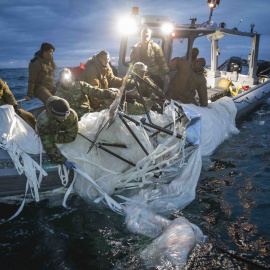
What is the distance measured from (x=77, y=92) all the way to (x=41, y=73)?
159cm

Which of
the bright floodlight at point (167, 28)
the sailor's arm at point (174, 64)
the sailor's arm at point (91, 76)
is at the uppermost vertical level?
the bright floodlight at point (167, 28)

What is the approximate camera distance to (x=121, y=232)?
384 centimetres

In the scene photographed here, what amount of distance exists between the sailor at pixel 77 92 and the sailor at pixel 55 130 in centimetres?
82

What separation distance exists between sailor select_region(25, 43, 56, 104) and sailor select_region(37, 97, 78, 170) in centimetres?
202

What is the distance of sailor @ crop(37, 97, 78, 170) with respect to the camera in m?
3.85

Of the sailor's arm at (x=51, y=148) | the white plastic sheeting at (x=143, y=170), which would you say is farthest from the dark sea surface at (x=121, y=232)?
the sailor's arm at (x=51, y=148)

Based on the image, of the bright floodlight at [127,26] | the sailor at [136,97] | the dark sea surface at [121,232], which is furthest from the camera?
the bright floodlight at [127,26]

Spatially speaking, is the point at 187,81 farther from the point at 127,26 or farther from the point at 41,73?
the point at 41,73

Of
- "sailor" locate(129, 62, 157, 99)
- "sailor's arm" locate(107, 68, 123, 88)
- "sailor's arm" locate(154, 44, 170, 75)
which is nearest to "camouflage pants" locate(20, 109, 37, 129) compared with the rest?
"sailor's arm" locate(107, 68, 123, 88)

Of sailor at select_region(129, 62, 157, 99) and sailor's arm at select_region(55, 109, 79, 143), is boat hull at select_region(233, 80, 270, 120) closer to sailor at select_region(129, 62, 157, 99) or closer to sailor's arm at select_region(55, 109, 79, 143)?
sailor at select_region(129, 62, 157, 99)

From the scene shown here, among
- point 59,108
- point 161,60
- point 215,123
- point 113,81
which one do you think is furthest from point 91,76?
point 215,123

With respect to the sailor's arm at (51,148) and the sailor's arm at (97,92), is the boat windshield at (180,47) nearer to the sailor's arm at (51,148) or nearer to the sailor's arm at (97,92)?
the sailor's arm at (97,92)

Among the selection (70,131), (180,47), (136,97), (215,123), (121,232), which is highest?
(180,47)

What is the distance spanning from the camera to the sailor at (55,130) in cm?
385
